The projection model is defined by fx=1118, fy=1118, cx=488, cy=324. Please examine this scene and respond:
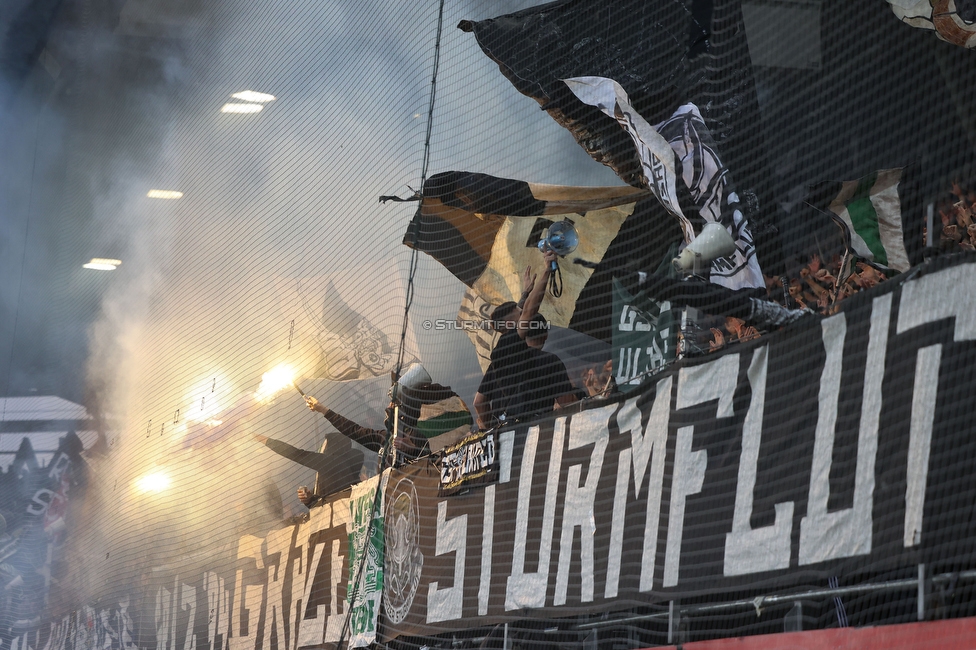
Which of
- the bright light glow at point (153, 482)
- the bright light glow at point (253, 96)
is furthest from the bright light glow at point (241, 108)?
the bright light glow at point (153, 482)

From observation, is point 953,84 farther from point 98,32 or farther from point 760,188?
point 98,32

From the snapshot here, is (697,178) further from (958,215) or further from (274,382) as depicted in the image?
(274,382)

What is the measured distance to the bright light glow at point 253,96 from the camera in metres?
8.58

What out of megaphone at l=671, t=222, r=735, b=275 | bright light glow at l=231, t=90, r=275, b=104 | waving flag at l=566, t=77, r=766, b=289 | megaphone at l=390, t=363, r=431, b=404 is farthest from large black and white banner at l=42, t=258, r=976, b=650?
bright light glow at l=231, t=90, r=275, b=104

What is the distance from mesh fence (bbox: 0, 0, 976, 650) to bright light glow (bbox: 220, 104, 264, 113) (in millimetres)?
47

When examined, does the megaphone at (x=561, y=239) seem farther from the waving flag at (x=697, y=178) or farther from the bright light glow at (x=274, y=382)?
the bright light glow at (x=274, y=382)

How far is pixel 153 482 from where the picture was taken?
9500 mm

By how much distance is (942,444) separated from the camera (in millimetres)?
2691

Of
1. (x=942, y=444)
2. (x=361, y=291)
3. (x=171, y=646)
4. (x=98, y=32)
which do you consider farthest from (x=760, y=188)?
(x=98, y=32)

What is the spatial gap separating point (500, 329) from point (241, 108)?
14.4 ft

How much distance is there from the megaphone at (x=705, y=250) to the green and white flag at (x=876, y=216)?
44.0 inches

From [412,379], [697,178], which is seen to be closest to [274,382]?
[412,379]

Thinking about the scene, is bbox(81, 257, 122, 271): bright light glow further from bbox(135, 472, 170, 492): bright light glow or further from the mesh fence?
bbox(135, 472, 170, 492): bright light glow

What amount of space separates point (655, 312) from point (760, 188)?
0.71 metres
